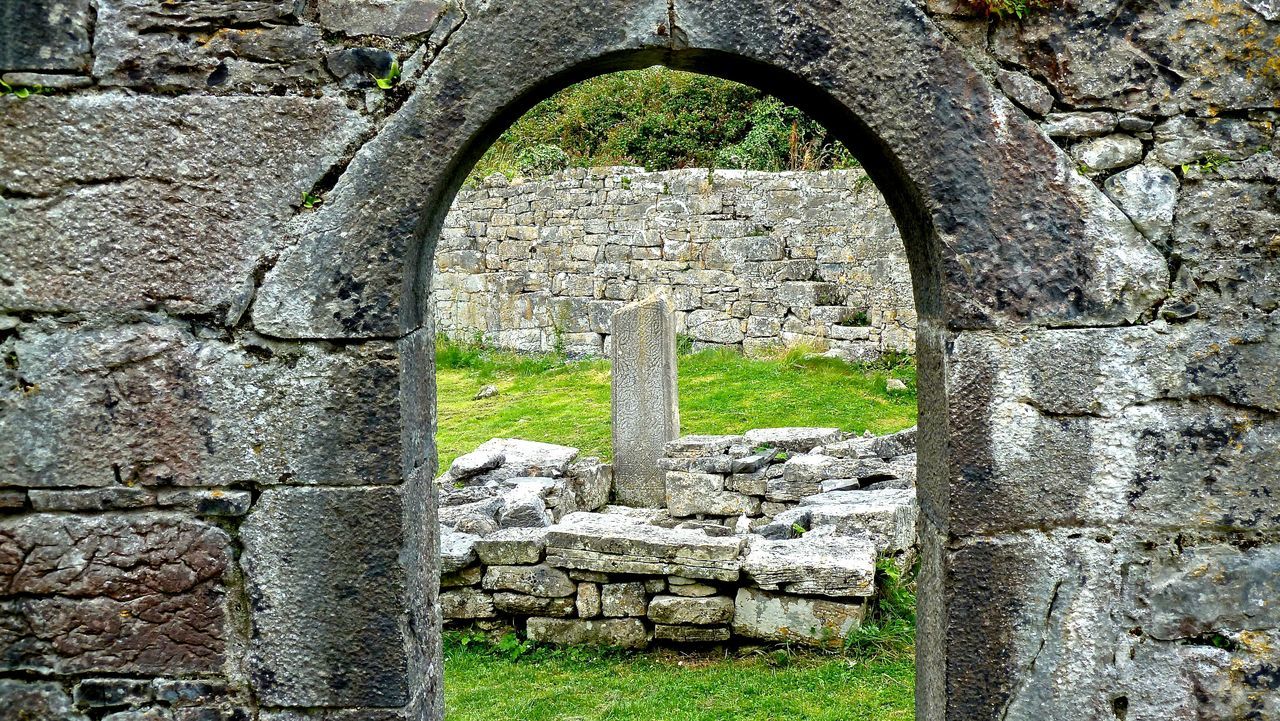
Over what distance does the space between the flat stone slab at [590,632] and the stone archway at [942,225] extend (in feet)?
11.0

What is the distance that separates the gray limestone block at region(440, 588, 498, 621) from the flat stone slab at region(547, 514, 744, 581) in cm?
49

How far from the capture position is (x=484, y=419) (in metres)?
11.9

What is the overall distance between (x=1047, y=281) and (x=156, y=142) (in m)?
2.49

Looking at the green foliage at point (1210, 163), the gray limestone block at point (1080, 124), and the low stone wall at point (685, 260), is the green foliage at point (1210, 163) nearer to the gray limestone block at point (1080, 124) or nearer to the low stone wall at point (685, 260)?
the gray limestone block at point (1080, 124)

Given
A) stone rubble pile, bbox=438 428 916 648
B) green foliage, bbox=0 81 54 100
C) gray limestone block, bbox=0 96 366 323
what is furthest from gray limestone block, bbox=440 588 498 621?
green foliage, bbox=0 81 54 100

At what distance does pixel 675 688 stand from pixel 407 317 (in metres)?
3.32

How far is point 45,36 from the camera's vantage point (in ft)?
9.05

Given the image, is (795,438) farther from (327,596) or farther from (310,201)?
(310,201)

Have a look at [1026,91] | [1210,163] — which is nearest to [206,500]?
[1026,91]

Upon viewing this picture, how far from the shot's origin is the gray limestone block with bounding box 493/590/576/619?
6.18 m

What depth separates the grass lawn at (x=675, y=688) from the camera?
16.9 feet

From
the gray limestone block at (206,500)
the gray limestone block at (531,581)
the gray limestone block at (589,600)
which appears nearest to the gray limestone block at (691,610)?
the gray limestone block at (589,600)

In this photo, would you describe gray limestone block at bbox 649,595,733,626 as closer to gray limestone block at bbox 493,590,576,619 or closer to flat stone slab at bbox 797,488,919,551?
gray limestone block at bbox 493,590,576,619

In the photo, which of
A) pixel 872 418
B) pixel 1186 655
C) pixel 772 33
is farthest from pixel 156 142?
pixel 872 418
